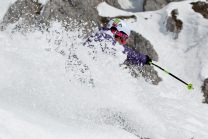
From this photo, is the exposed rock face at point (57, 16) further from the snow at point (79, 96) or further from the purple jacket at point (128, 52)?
the snow at point (79, 96)

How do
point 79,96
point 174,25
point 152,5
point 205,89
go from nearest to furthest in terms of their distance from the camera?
point 79,96, point 205,89, point 174,25, point 152,5

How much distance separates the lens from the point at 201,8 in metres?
13.0

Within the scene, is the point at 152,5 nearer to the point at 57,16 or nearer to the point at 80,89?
the point at 57,16

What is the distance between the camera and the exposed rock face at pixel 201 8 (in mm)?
12445

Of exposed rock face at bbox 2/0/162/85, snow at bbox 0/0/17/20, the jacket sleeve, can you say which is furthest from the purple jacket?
snow at bbox 0/0/17/20

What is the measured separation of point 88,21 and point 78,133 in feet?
31.5

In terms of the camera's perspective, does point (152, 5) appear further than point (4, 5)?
Yes

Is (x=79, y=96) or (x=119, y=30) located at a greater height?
(x=119, y=30)

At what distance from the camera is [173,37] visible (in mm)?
12531

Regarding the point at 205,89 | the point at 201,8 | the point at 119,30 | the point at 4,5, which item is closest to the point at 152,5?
the point at 201,8

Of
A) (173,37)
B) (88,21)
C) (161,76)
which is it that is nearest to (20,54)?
(88,21)

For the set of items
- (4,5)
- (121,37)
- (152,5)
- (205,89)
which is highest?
(152,5)

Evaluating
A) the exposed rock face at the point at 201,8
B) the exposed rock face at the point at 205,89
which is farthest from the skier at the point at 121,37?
the exposed rock face at the point at 201,8

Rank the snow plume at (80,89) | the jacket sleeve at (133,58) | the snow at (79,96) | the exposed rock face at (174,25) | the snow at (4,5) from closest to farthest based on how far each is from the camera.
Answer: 1. the snow at (79,96)
2. the snow plume at (80,89)
3. the jacket sleeve at (133,58)
4. the snow at (4,5)
5. the exposed rock face at (174,25)
